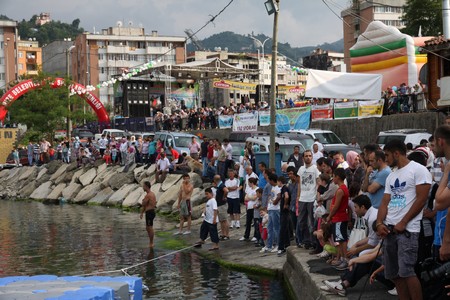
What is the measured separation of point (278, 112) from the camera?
36.0 m

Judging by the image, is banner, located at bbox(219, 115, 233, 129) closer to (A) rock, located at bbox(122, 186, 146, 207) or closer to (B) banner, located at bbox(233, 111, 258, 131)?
(B) banner, located at bbox(233, 111, 258, 131)

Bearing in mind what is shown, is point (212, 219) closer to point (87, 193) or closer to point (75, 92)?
point (87, 193)

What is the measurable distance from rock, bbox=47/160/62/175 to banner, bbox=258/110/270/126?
14734 millimetres

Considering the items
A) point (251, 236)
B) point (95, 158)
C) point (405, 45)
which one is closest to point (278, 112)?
point (405, 45)

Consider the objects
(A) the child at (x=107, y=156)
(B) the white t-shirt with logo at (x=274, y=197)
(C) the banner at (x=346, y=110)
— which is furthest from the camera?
(A) the child at (x=107, y=156)

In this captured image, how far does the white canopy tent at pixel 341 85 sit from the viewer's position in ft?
87.7

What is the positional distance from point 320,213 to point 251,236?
6.53m

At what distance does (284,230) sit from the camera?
16719 millimetres

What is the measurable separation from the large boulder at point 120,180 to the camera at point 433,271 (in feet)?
95.8

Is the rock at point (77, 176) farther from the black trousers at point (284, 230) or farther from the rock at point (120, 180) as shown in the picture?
the black trousers at point (284, 230)

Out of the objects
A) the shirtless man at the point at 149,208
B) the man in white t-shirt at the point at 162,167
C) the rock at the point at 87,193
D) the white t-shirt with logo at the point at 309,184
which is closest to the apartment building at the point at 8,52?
the rock at the point at 87,193

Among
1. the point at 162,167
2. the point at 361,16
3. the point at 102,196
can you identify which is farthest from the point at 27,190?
the point at 361,16

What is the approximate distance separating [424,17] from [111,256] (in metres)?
46.4

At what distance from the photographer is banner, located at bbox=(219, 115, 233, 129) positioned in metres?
41.2
